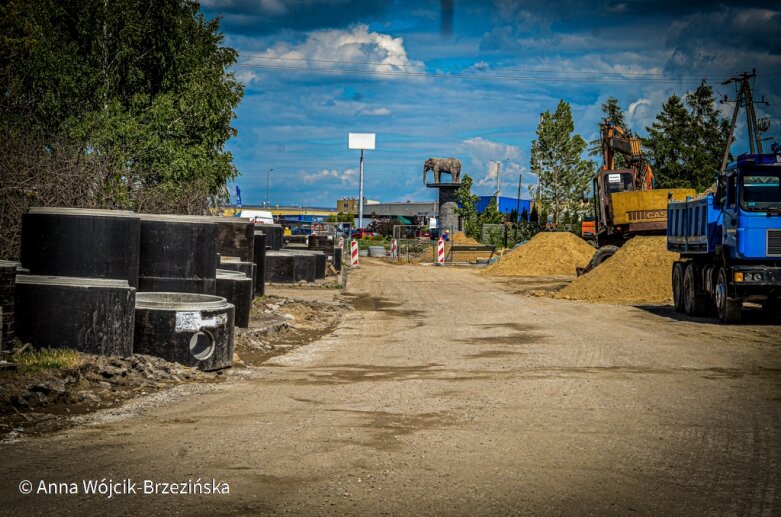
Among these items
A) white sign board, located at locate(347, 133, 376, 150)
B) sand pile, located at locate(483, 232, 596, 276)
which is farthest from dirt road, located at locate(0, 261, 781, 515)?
white sign board, located at locate(347, 133, 376, 150)

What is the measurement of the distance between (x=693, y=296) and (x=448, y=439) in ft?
53.3

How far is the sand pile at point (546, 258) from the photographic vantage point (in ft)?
147

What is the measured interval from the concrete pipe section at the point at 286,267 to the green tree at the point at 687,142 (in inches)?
1913

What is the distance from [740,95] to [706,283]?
→ 3654cm

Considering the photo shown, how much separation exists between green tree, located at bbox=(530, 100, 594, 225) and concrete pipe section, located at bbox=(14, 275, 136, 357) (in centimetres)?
5943

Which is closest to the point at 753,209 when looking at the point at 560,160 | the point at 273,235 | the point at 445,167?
the point at 273,235

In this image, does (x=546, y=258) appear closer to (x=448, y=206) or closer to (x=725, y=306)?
(x=725, y=306)

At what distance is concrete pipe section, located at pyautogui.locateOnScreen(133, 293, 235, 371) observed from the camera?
34.6 ft

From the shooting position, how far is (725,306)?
1947cm

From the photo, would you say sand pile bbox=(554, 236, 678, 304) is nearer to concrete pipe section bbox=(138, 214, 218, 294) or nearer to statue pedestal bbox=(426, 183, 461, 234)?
concrete pipe section bbox=(138, 214, 218, 294)

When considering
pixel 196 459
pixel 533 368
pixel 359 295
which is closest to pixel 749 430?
pixel 533 368

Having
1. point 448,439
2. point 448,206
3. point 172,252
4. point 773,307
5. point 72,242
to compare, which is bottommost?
point 448,439

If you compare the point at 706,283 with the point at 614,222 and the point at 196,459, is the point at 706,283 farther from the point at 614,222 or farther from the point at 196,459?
the point at 196,459

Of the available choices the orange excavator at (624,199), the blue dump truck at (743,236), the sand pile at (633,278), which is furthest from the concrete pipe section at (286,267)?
the blue dump truck at (743,236)
